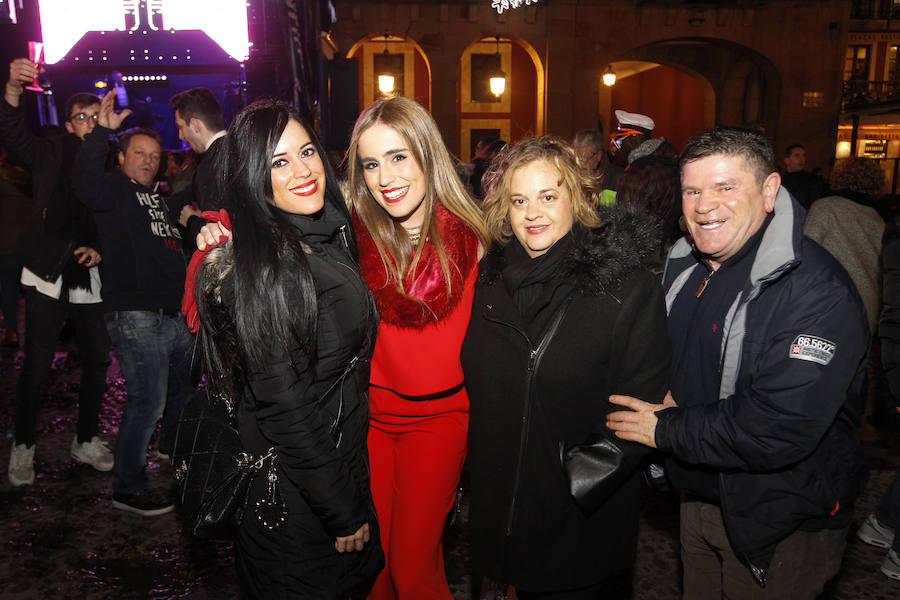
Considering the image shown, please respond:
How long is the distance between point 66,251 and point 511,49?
777 inches

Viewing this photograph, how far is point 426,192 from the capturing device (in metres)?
2.51

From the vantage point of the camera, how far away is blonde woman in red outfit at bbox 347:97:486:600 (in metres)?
2.30

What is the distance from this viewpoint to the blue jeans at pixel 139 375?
11.2 ft

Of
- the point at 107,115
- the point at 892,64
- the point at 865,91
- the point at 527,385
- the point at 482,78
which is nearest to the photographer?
the point at 527,385

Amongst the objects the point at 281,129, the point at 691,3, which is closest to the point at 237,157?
the point at 281,129

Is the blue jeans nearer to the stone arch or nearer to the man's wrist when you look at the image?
the man's wrist

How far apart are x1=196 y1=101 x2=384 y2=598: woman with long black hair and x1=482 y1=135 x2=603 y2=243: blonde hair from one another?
0.67m

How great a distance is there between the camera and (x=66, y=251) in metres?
3.73

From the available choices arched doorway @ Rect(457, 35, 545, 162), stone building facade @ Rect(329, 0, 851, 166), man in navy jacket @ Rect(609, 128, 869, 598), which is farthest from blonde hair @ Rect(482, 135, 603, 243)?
arched doorway @ Rect(457, 35, 545, 162)

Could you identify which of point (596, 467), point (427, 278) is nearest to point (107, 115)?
point (427, 278)

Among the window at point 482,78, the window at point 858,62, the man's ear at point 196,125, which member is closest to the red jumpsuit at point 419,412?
the man's ear at point 196,125

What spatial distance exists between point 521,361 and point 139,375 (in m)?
2.56

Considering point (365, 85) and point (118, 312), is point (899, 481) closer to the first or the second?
point (118, 312)

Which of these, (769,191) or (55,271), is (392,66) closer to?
(55,271)
